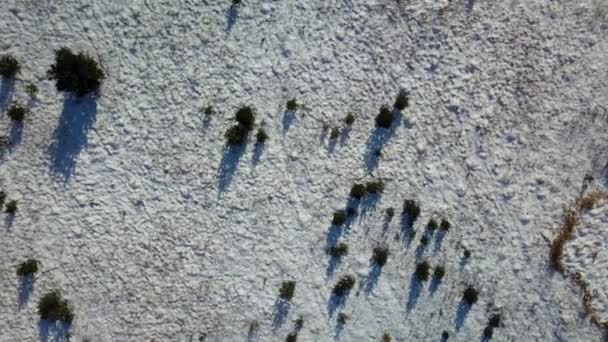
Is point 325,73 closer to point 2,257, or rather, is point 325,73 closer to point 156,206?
point 156,206

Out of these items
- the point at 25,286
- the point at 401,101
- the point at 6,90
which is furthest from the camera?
the point at 401,101

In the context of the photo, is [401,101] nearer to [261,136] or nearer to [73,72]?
[261,136]

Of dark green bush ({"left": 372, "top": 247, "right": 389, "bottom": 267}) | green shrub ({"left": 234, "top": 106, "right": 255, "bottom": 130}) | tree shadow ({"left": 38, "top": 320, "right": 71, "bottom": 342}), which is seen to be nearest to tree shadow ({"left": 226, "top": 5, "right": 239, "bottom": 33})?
green shrub ({"left": 234, "top": 106, "right": 255, "bottom": 130})

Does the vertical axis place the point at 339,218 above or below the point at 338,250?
above

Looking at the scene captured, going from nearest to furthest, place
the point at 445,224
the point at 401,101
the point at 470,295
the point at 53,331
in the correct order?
the point at 53,331, the point at 401,101, the point at 445,224, the point at 470,295

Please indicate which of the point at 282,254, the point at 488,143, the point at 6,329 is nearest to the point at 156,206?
the point at 282,254

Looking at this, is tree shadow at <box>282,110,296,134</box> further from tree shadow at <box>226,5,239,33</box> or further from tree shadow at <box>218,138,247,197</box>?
tree shadow at <box>226,5,239,33</box>

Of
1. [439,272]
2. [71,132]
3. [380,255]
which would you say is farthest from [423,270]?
[71,132]
